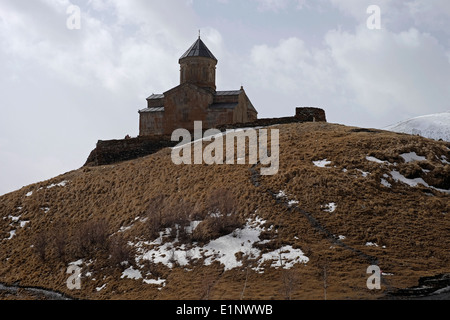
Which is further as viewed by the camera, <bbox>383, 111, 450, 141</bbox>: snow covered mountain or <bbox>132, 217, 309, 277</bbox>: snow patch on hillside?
<bbox>383, 111, 450, 141</bbox>: snow covered mountain

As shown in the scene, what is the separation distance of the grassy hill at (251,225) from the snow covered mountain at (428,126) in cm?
4981

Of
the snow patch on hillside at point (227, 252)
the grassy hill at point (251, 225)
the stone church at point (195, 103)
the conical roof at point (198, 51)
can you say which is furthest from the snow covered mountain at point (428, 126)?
the snow patch on hillside at point (227, 252)

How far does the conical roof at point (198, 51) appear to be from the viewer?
42.8 m

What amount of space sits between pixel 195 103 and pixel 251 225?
847 inches

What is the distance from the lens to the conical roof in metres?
42.8

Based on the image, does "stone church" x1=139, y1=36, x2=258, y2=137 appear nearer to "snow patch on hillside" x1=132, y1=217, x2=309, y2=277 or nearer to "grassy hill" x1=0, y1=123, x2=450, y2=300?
"grassy hill" x1=0, y1=123, x2=450, y2=300

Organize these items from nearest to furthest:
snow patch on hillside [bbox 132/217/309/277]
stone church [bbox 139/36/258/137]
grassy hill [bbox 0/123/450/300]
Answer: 1. grassy hill [bbox 0/123/450/300]
2. snow patch on hillside [bbox 132/217/309/277]
3. stone church [bbox 139/36/258/137]

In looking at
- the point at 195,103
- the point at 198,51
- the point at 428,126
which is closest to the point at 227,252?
the point at 195,103

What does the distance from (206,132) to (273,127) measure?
4570 millimetres

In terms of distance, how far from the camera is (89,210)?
26422 mm

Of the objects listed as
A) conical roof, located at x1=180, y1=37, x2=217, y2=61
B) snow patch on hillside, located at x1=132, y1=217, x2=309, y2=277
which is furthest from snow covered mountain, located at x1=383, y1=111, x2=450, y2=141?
snow patch on hillside, located at x1=132, y1=217, x2=309, y2=277

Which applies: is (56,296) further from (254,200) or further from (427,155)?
(427,155)
